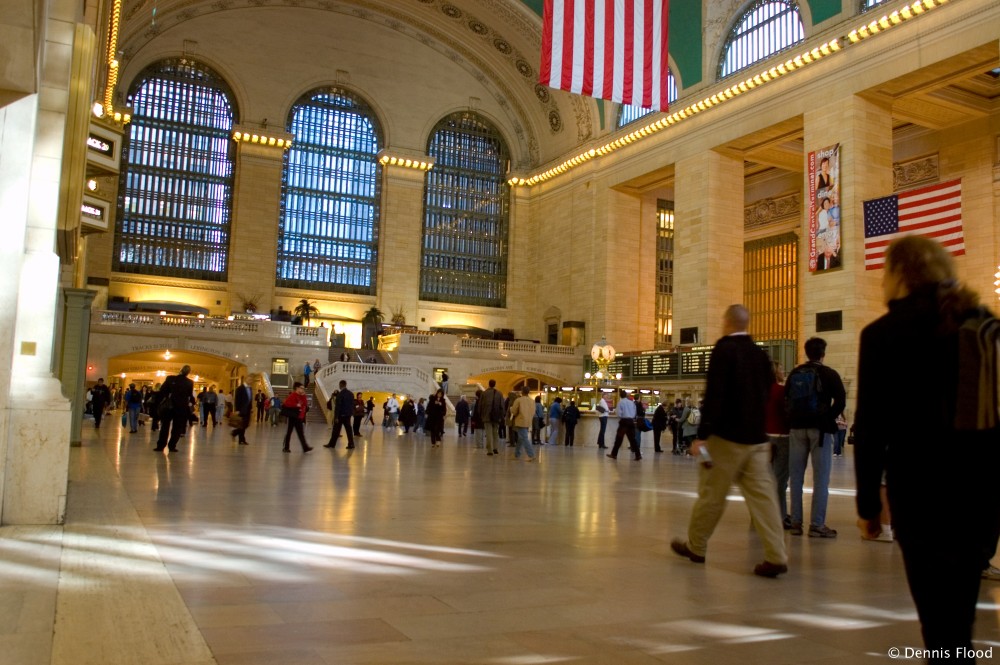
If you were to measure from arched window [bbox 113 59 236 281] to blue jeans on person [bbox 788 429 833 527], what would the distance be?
36474mm

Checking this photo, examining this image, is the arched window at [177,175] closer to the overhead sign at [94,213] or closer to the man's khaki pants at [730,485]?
the overhead sign at [94,213]

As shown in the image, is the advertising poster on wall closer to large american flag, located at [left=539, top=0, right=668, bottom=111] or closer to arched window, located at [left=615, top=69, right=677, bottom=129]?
arched window, located at [left=615, top=69, right=677, bottom=129]

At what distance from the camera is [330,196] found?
4144 cm

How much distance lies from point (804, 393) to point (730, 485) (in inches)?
65.1

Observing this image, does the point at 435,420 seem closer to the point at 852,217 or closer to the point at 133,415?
the point at 133,415

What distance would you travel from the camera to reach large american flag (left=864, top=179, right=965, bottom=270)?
18.7m

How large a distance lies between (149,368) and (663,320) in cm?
2389

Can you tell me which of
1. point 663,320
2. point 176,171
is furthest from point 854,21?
point 176,171

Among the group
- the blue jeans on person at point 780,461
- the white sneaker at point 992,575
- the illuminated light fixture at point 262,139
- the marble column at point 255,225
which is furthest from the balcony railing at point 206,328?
the white sneaker at point 992,575

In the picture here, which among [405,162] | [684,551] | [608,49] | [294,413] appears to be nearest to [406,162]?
[405,162]

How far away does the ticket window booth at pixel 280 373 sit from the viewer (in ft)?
102

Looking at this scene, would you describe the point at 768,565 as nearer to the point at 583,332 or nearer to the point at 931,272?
the point at 931,272

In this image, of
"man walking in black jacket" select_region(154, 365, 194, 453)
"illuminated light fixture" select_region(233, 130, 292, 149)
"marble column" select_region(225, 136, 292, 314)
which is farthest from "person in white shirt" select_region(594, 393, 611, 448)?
"illuminated light fixture" select_region(233, 130, 292, 149)

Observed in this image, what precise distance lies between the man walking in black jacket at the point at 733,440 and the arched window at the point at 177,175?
3735 cm
